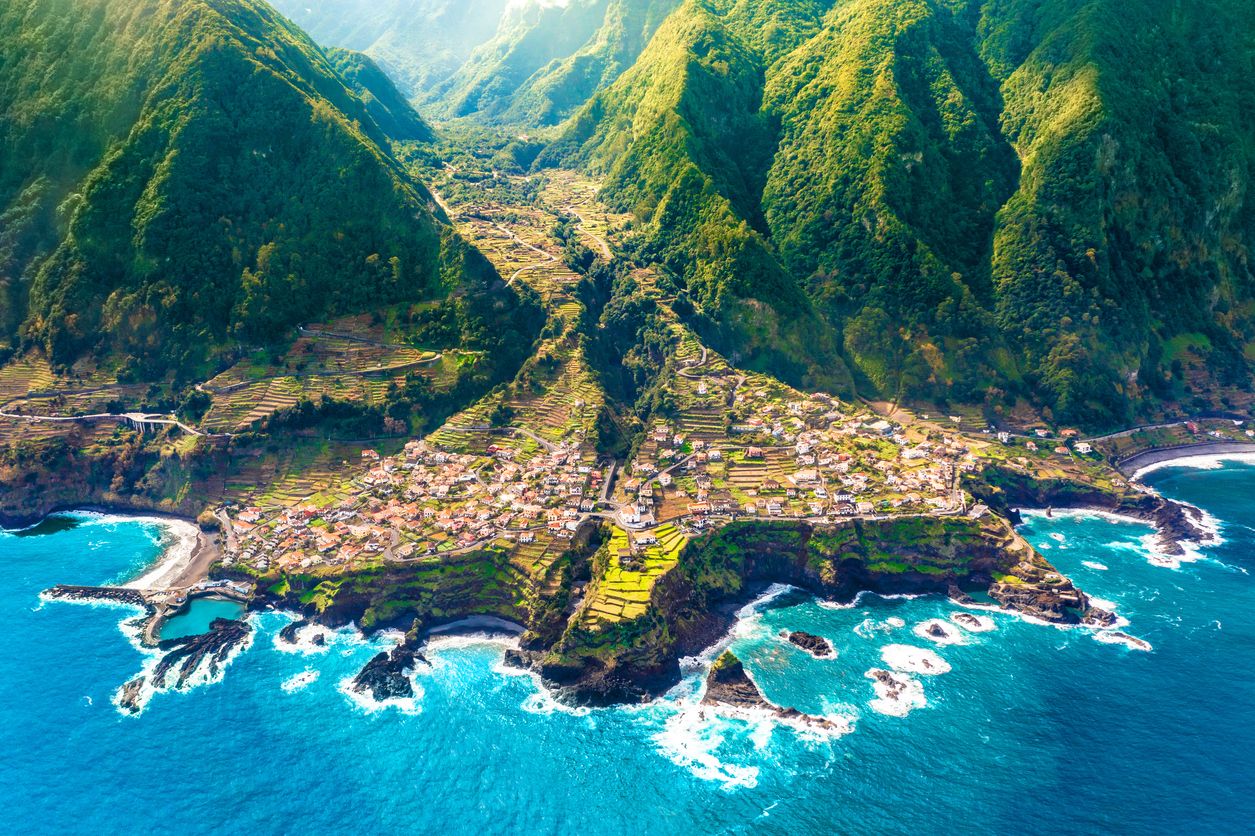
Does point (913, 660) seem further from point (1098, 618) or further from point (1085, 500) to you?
point (1085, 500)

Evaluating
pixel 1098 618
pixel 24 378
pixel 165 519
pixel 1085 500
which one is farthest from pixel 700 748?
pixel 24 378

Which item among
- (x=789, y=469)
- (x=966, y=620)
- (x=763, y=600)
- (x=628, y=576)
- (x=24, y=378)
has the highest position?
(x=24, y=378)

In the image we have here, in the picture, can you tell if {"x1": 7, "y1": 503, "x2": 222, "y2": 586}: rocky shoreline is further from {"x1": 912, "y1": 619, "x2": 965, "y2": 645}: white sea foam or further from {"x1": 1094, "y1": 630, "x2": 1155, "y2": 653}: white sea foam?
{"x1": 1094, "y1": 630, "x2": 1155, "y2": 653}: white sea foam

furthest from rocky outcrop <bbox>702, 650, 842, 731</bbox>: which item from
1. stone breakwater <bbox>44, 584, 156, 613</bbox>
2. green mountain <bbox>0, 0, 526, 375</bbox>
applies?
green mountain <bbox>0, 0, 526, 375</bbox>

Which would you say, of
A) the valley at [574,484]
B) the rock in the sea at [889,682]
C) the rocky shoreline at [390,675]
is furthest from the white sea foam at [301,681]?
the rock in the sea at [889,682]

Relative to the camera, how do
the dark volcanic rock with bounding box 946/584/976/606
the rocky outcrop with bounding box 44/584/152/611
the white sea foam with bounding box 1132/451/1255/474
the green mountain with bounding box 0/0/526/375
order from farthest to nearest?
the white sea foam with bounding box 1132/451/1255/474
the green mountain with bounding box 0/0/526/375
the rocky outcrop with bounding box 44/584/152/611
the dark volcanic rock with bounding box 946/584/976/606
